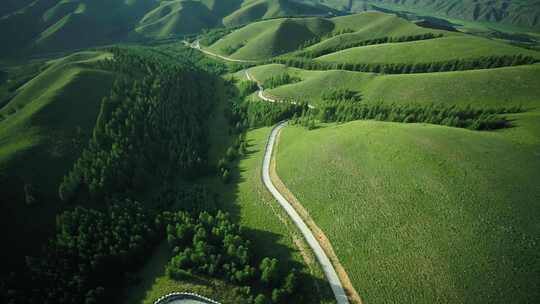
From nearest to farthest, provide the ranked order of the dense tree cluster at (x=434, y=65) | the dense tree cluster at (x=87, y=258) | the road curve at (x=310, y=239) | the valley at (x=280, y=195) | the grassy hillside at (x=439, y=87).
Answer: the road curve at (x=310, y=239) < the valley at (x=280, y=195) < the dense tree cluster at (x=87, y=258) < the grassy hillside at (x=439, y=87) < the dense tree cluster at (x=434, y=65)

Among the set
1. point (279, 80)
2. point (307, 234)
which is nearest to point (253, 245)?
point (307, 234)

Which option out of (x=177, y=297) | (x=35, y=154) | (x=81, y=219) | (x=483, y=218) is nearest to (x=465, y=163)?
(x=483, y=218)

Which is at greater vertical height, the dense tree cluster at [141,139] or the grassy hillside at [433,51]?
the grassy hillside at [433,51]

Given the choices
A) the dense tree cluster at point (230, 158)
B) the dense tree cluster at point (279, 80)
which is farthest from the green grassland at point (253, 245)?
the dense tree cluster at point (279, 80)

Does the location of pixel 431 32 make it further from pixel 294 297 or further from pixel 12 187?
pixel 12 187

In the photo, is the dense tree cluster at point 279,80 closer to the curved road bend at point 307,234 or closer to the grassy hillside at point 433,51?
the grassy hillside at point 433,51

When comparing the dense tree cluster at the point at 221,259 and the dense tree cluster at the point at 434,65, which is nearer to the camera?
the dense tree cluster at the point at 221,259
